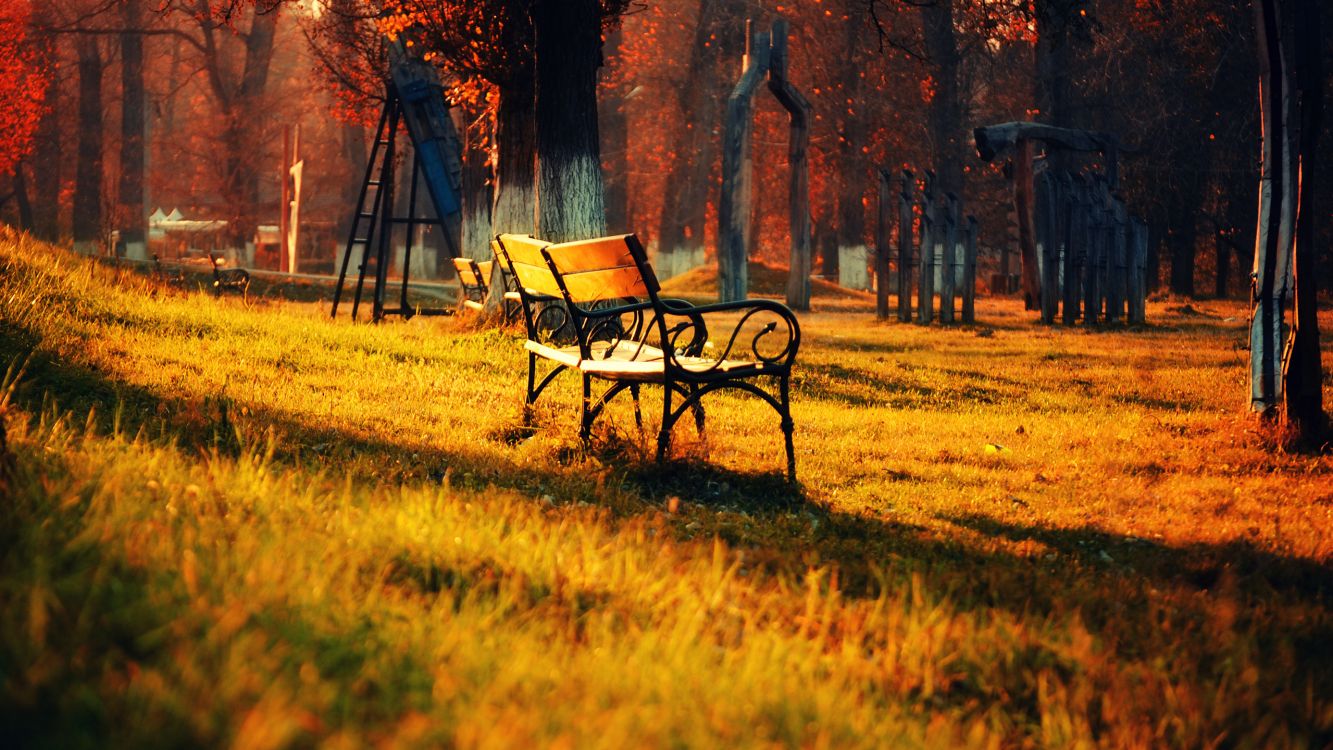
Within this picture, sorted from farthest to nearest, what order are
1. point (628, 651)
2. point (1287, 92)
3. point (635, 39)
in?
point (635, 39) < point (1287, 92) < point (628, 651)

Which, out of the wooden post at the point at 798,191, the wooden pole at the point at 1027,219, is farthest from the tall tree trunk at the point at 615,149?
the wooden pole at the point at 1027,219

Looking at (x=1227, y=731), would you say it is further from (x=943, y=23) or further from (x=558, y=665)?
(x=943, y=23)

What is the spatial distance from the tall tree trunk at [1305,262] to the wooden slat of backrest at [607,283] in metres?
4.15

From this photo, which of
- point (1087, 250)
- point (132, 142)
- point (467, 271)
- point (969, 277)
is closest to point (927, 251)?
point (969, 277)

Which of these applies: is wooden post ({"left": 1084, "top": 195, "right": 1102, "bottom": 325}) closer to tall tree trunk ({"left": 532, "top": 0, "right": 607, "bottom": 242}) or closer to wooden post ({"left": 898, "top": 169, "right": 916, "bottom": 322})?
wooden post ({"left": 898, "top": 169, "right": 916, "bottom": 322})

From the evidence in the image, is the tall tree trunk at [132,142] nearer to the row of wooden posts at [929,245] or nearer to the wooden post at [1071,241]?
the row of wooden posts at [929,245]

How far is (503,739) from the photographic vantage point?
8.66 ft

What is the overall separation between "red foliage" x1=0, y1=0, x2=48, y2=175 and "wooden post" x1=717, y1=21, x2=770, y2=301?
1897 cm

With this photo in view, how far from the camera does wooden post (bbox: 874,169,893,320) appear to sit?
66.5 feet

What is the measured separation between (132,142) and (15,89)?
5.76 m

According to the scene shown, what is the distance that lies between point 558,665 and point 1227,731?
1761 mm

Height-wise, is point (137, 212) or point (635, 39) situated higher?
point (635, 39)

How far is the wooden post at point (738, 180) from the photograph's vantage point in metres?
21.3

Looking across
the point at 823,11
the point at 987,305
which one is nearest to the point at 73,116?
the point at 823,11
